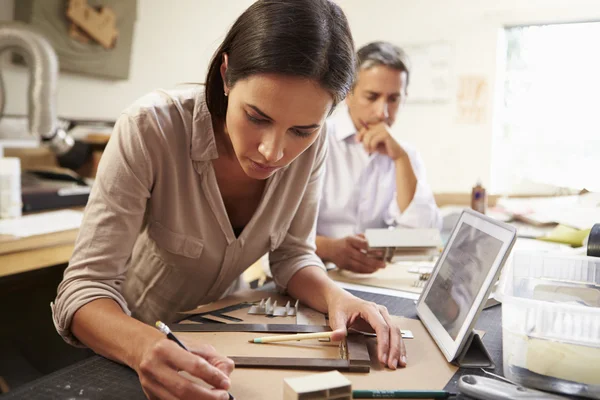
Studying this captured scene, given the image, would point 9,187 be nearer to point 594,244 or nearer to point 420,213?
point 420,213

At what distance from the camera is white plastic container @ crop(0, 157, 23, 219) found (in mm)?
1731

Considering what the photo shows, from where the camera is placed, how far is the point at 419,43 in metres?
3.64

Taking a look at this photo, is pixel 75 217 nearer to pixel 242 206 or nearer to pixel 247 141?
pixel 242 206

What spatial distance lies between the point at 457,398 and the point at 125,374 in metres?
0.47

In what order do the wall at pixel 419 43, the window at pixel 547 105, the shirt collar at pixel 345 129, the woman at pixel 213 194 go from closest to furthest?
the woman at pixel 213 194 < the shirt collar at pixel 345 129 < the wall at pixel 419 43 < the window at pixel 547 105

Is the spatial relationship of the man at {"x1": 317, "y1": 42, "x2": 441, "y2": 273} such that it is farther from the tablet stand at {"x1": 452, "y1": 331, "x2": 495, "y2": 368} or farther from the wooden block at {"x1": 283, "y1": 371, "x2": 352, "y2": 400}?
the wooden block at {"x1": 283, "y1": 371, "x2": 352, "y2": 400}

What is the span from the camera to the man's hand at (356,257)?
1389mm

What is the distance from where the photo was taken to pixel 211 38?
122 inches

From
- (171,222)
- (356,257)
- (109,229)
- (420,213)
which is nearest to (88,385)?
(109,229)

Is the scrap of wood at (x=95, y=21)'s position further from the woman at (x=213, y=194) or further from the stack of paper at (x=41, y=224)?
A: the woman at (x=213, y=194)

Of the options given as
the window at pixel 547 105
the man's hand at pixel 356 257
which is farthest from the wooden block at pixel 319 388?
the window at pixel 547 105

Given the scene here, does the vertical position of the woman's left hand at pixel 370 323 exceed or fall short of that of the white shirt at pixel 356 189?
it falls short

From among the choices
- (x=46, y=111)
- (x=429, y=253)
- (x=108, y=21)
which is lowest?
(x=429, y=253)

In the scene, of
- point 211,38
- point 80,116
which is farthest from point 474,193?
point 211,38
